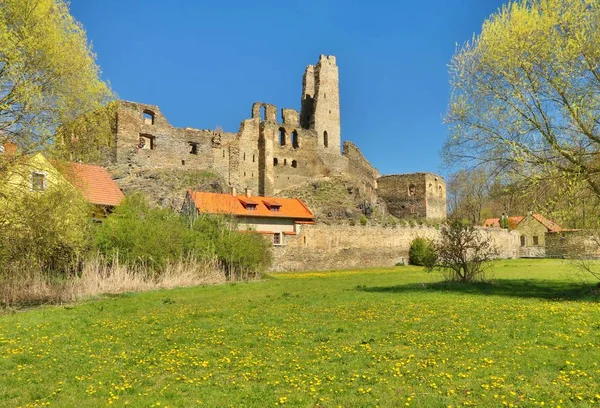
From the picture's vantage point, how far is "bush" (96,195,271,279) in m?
22.3

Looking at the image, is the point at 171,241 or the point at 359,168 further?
the point at 359,168

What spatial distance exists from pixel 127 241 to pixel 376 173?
5360 centimetres

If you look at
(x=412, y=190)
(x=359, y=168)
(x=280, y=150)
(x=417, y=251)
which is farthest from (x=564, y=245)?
(x=280, y=150)

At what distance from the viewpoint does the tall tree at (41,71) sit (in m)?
12.5

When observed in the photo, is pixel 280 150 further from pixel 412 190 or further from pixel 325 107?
pixel 412 190

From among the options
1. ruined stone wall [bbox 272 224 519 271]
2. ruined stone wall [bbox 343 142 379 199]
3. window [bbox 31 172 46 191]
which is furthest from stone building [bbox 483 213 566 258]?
window [bbox 31 172 46 191]

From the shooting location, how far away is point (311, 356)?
7.87 m

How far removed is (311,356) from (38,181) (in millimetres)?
A: 11282

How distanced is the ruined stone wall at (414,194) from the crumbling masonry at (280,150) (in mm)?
135

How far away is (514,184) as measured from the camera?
48.1ft

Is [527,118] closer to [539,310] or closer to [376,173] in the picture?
[539,310]

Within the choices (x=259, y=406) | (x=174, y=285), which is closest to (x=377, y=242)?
(x=174, y=285)

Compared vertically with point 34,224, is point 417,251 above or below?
below

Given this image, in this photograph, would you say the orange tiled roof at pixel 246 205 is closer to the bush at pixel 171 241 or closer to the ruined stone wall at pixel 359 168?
the bush at pixel 171 241
